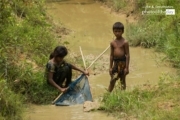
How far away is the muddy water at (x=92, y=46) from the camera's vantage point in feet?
17.7

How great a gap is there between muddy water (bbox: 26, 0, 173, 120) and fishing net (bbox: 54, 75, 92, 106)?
0.15m

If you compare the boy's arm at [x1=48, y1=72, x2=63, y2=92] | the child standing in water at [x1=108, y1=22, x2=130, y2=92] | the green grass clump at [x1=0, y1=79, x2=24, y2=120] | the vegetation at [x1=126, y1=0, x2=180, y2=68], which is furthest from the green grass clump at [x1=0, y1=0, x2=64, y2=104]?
the vegetation at [x1=126, y1=0, x2=180, y2=68]

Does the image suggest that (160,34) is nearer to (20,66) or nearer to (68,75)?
(68,75)

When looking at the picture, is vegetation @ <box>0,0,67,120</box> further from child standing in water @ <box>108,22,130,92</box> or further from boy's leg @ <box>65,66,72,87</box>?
child standing in water @ <box>108,22,130,92</box>

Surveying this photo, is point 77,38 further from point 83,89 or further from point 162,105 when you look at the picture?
point 162,105

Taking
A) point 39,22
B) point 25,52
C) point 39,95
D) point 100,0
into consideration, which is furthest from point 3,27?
point 100,0

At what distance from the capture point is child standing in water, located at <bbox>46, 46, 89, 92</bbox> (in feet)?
19.1

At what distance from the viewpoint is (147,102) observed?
5227 mm

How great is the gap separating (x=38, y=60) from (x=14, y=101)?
2.03 m

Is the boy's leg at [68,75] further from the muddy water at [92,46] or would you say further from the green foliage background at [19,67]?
the muddy water at [92,46]

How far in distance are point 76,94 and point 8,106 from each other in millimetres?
1448

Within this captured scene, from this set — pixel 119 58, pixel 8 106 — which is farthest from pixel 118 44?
pixel 8 106

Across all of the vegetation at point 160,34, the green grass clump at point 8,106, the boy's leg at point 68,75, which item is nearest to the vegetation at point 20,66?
the green grass clump at point 8,106

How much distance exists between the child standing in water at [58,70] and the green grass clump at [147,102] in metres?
0.78
